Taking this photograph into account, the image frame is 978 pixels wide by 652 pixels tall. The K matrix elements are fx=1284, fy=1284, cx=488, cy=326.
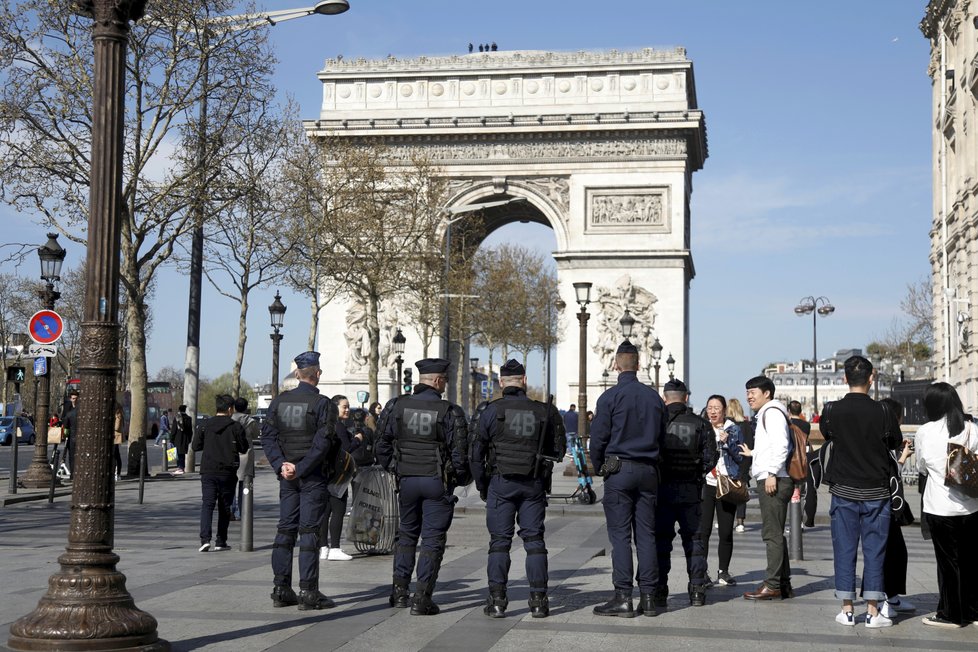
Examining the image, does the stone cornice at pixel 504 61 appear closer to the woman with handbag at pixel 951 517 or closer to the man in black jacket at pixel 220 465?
the man in black jacket at pixel 220 465

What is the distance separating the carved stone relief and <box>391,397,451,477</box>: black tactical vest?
127 ft

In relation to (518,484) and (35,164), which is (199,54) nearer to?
(35,164)

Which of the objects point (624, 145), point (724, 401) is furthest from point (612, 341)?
point (724, 401)

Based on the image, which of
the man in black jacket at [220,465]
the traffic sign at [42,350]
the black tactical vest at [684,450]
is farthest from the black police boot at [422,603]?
the traffic sign at [42,350]

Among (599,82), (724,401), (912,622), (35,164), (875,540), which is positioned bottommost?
(912,622)

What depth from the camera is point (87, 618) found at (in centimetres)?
714

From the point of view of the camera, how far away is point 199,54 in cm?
2606

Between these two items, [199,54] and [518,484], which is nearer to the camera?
[518,484]

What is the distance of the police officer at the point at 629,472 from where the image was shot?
9234 millimetres

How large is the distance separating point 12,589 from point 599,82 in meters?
41.6

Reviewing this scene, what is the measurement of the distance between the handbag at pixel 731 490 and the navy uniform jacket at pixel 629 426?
70.5 inches

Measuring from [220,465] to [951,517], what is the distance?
802 cm

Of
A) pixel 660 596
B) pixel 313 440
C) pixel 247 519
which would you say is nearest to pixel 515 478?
pixel 660 596

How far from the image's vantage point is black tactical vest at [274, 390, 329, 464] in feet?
31.7
